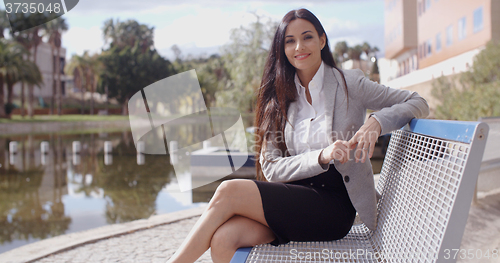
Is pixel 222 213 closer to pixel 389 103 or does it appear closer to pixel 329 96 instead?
pixel 329 96

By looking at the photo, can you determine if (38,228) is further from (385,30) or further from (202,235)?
(385,30)

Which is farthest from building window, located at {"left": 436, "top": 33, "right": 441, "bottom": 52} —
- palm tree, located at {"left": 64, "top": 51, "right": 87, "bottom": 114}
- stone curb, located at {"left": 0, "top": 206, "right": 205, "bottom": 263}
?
palm tree, located at {"left": 64, "top": 51, "right": 87, "bottom": 114}

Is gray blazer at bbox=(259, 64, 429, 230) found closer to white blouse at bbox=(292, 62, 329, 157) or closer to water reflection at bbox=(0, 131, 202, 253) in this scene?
white blouse at bbox=(292, 62, 329, 157)

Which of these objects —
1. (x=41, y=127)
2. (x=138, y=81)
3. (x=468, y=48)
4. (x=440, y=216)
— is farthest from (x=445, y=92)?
(x=138, y=81)

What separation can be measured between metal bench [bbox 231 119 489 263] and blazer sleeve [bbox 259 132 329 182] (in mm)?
288

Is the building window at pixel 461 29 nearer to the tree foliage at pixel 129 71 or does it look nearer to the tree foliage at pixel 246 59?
the tree foliage at pixel 246 59

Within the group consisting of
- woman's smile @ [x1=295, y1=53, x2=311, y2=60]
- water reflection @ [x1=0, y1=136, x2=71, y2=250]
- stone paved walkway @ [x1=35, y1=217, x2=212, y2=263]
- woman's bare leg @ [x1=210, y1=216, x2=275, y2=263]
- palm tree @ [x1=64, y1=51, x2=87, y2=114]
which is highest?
palm tree @ [x1=64, y1=51, x2=87, y2=114]

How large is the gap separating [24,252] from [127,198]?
2.91 metres

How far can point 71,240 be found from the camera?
3.25 meters

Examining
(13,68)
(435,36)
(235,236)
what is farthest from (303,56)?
(13,68)

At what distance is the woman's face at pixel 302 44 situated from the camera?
182 cm

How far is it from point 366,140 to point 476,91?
9.31m

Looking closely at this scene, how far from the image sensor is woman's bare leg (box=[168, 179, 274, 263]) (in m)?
1.47

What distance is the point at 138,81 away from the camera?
41938 millimetres
